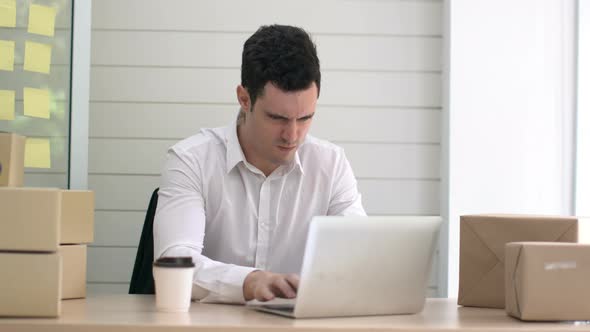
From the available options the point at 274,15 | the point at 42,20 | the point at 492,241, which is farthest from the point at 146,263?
the point at 274,15

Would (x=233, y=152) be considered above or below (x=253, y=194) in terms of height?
above

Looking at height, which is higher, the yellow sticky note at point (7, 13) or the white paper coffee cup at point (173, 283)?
the yellow sticky note at point (7, 13)

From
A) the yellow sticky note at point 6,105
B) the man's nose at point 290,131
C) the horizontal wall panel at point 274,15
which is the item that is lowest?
the man's nose at point 290,131

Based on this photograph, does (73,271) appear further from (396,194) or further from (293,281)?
(396,194)

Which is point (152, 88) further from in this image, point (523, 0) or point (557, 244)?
point (557, 244)

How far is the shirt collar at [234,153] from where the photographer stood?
99.7 inches

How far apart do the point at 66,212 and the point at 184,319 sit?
620mm

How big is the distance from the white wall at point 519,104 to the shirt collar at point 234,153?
89 centimetres

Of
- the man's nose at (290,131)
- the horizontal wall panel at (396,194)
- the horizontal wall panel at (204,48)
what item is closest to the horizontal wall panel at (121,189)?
the horizontal wall panel at (204,48)

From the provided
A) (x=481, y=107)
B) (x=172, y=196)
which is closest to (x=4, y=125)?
(x=172, y=196)

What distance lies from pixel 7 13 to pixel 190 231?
2.76 ft

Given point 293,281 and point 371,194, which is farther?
point 371,194

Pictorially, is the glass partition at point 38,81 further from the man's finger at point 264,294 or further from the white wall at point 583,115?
the white wall at point 583,115

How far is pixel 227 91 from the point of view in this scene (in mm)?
3318
